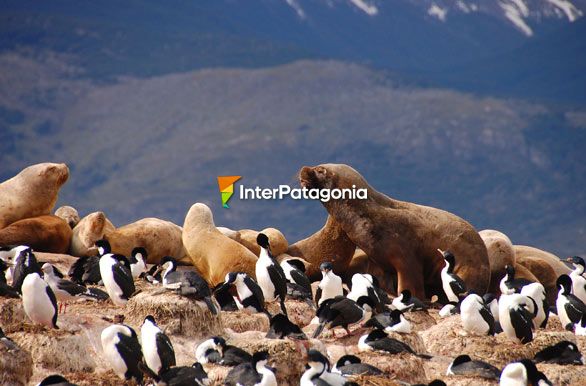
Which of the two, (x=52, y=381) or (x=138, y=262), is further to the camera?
(x=138, y=262)

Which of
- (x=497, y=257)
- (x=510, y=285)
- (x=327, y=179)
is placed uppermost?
(x=510, y=285)

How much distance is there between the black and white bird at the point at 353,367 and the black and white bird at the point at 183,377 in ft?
6.30

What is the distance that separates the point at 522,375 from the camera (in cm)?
1560

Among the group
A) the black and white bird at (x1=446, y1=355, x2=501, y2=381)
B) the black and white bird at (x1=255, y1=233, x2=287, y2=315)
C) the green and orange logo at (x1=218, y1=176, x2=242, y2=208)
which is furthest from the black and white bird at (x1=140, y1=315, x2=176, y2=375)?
the green and orange logo at (x1=218, y1=176, x2=242, y2=208)

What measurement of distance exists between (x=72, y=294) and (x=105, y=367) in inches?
103

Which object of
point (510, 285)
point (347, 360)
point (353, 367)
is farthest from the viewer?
point (510, 285)

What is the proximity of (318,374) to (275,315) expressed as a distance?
3.12 metres

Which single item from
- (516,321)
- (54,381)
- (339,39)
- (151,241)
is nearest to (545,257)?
(151,241)

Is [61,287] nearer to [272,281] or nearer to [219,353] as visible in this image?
[272,281]

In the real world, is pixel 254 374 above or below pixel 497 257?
above

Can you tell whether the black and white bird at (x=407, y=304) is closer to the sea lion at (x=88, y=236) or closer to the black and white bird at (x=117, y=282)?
the black and white bird at (x=117, y=282)

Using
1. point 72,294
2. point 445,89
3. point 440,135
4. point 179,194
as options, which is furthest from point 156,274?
point 445,89

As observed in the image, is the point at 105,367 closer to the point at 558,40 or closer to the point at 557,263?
the point at 557,263

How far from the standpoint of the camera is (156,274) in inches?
928
